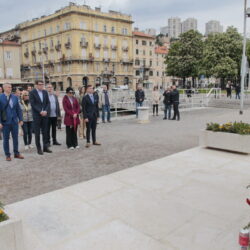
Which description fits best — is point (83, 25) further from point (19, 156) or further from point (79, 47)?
point (19, 156)

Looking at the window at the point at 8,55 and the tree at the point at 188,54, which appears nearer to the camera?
the tree at the point at 188,54

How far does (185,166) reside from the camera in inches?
245

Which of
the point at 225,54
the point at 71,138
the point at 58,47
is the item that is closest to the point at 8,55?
the point at 58,47

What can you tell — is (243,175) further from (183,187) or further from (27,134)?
(27,134)

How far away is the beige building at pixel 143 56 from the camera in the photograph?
83500 millimetres

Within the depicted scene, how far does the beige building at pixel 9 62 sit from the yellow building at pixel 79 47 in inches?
558

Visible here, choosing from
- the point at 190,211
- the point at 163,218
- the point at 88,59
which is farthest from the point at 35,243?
the point at 88,59

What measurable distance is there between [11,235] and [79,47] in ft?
223

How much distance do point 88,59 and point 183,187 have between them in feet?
217

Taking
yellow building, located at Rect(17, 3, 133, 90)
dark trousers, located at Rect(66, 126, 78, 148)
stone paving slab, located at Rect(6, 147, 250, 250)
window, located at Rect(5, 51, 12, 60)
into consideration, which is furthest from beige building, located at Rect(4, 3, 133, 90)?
stone paving slab, located at Rect(6, 147, 250, 250)

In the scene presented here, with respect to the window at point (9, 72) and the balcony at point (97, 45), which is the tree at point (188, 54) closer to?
the balcony at point (97, 45)

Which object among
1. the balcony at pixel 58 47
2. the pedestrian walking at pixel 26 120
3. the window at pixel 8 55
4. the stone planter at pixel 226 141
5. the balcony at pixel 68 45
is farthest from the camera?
the balcony at pixel 58 47

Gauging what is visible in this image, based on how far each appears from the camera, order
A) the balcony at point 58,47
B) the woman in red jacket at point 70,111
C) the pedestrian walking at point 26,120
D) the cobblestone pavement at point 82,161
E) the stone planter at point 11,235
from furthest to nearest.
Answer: the balcony at point 58,47 → the pedestrian walking at point 26,120 → the woman in red jacket at point 70,111 → the cobblestone pavement at point 82,161 → the stone planter at point 11,235

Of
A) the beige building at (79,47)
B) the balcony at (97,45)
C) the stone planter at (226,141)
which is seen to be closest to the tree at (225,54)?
the beige building at (79,47)
